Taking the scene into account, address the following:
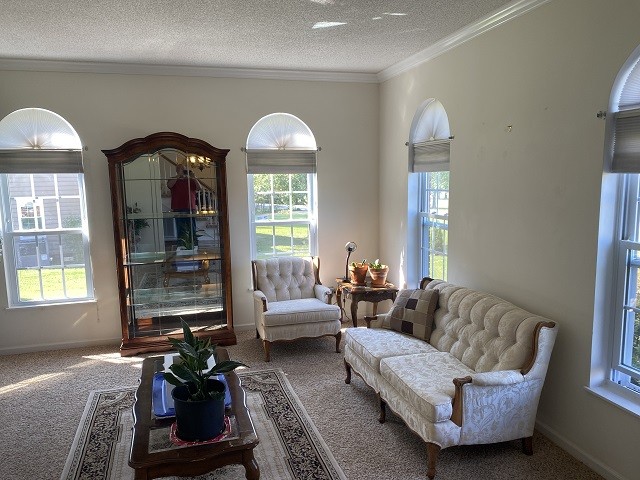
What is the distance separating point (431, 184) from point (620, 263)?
7.47 ft

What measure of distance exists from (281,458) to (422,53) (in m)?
3.65

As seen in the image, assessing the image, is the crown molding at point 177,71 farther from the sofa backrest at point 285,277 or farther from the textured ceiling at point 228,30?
the sofa backrest at point 285,277

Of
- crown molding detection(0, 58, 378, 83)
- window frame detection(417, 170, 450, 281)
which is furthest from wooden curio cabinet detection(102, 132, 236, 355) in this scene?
window frame detection(417, 170, 450, 281)

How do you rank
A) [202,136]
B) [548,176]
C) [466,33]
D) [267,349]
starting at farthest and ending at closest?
[202,136] → [267,349] → [466,33] → [548,176]

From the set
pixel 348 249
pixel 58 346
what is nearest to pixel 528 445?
pixel 348 249

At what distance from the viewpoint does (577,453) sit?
3018mm

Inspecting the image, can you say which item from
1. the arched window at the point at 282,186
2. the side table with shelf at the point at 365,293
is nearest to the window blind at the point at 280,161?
the arched window at the point at 282,186

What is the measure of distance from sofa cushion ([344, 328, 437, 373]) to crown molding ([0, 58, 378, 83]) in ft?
9.62

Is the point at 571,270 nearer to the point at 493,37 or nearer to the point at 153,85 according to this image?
the point at 493,37

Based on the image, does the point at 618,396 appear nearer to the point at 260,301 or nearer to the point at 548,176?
the point at 548,176

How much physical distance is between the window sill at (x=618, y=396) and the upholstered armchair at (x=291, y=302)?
2417 mm

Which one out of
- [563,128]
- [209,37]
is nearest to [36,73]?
[209,37]

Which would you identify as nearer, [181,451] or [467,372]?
[181,451]

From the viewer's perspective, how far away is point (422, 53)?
456cm
